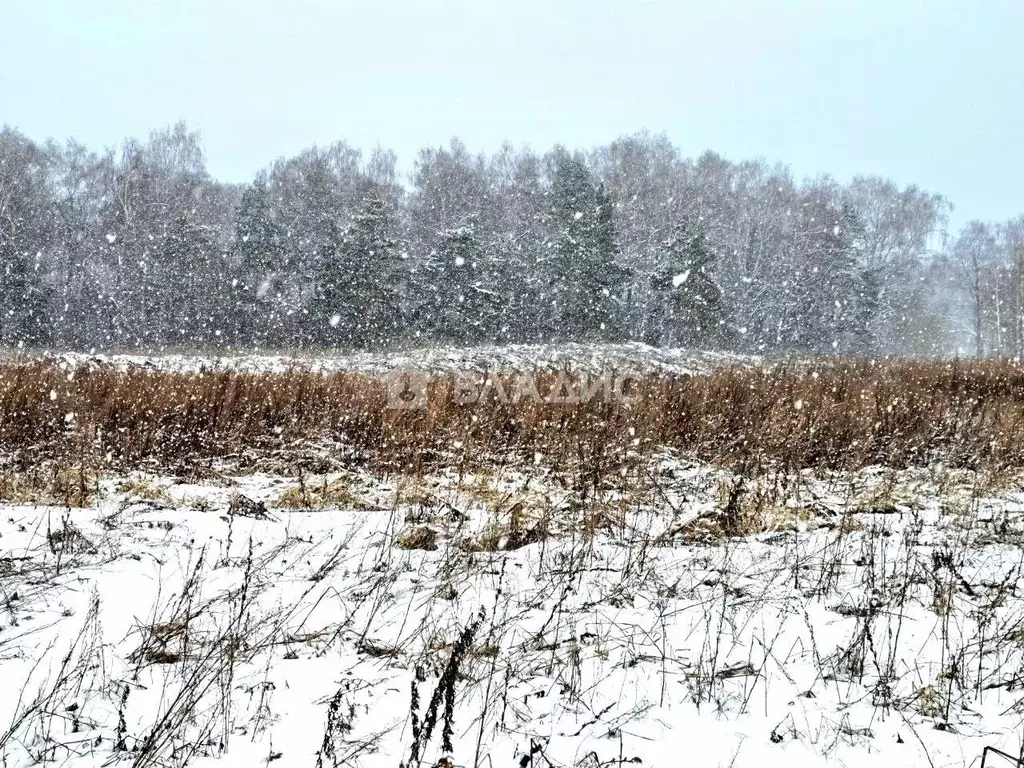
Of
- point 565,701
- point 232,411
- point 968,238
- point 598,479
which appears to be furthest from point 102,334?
point 968,238

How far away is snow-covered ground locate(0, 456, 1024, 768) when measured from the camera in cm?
182

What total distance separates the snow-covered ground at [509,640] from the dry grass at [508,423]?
1680 mm

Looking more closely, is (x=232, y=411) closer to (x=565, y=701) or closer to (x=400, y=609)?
(x=400, y=609)

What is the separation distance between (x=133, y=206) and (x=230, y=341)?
9.24 m

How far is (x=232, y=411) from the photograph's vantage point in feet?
25.4

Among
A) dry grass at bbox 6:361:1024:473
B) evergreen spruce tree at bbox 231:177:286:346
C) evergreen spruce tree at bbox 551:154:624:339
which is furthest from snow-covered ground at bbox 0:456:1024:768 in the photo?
evergreen spruce tree at bbox 231:177:286:346

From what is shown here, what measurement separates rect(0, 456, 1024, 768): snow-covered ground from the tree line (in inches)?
990

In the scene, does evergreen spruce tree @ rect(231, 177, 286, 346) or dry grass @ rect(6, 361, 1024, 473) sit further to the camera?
evergreen spruce tree @ rect(231, 177, 286, 346)

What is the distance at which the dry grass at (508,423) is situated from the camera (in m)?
6.18

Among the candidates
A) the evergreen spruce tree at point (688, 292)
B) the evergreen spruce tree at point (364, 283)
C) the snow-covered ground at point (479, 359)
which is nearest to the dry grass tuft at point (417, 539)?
the snow-covered ground at point (479, 359)

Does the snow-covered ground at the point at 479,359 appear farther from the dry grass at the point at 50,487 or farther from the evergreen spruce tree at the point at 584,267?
the dry grass at the point at 50,487

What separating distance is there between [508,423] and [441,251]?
74.0 feet

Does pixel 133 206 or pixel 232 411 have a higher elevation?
pixel 133 206

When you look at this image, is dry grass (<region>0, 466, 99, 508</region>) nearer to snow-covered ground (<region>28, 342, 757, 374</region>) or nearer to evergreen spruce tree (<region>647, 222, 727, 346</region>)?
snow-covered ground (<region>28, 342, 757, 374</region>)
